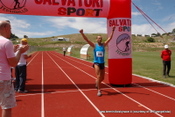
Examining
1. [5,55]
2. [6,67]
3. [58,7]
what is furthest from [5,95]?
[58,7]

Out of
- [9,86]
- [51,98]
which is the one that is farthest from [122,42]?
[9,86]

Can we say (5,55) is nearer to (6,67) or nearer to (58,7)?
(6,67)

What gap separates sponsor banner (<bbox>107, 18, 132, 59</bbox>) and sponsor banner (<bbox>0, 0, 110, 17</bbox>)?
0.67 m

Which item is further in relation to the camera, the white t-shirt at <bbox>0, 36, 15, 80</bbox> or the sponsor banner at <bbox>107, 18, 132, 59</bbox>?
the sponsor banner at <bbox>107, 18, 132, 59</bbox>

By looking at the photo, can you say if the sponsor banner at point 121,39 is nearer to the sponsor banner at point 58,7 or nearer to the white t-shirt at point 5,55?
the sponsor banner at point 58,7

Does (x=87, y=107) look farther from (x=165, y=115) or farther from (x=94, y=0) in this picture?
(x=94, y=0)

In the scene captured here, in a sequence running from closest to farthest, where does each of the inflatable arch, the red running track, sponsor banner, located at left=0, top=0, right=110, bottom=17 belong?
the red running track < sponsor banner, located at left=0, top=0, right=110, bottom=17 < the inflatable arch

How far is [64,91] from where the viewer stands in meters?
6.86

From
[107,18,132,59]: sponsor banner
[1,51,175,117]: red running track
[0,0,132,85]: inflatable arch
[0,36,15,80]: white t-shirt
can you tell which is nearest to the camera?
[0,36,15,80]: white t-shirt

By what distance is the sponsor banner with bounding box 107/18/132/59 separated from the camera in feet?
24.0

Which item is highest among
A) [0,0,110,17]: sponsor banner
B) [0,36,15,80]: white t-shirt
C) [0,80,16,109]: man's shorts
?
[0,0,110,17]: sponsor banner

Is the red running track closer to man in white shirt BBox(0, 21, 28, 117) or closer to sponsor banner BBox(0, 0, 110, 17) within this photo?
man in white shirt BBox(0, 21, 28, 117)

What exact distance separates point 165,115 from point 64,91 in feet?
11.9

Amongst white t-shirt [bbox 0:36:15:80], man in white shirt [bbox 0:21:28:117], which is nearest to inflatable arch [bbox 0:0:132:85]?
man in white shirt [bbox 0:21:28:117]
